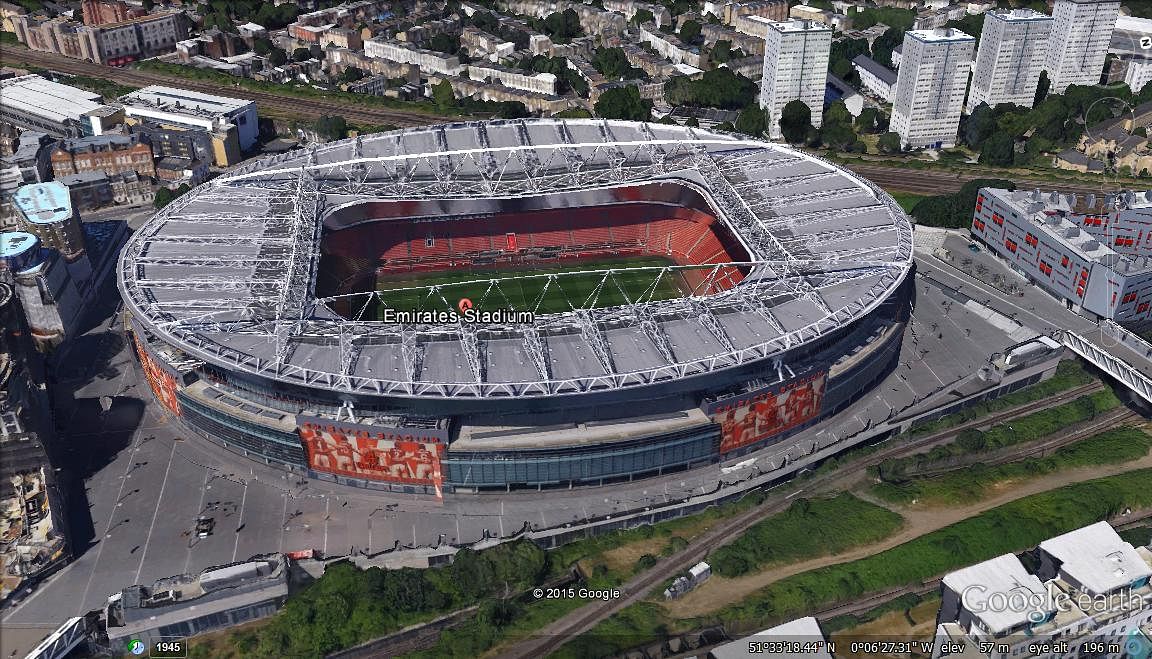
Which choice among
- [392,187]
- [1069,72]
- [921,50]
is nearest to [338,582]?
[392,187]

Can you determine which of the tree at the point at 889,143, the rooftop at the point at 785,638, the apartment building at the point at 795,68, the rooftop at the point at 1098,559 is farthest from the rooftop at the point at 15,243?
the tree at the point at 889,143

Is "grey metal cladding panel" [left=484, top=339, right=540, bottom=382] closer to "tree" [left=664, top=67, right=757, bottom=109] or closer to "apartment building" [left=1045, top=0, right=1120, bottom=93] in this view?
"tree" [left=664, top=67, right=757, bottom=109]

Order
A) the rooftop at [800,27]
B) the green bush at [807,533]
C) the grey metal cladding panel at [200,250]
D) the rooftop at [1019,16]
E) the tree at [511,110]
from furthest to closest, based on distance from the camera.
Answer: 1. the tree at [511,110]
2. the rooftop at [1019,16]
3. the rooftop at [800,27]
4. the grey metal cladding panel at [200,250]
5. the green bush at [807,533]

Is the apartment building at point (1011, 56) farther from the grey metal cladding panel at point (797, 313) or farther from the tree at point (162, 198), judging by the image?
the tree at point (162, 198)

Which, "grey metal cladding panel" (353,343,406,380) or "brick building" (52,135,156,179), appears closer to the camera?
"grey metal cladding panel" (353,343,406,380)

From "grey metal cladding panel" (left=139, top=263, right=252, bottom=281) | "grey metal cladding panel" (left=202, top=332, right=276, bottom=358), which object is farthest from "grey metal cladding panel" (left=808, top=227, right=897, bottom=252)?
"grey metal cladding panel" (left=139, top=263, right=252, bottom=281)

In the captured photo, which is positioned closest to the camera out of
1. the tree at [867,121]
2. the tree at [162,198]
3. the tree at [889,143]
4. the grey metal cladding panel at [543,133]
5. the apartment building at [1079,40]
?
the grey metal cladding panel at [543,133]

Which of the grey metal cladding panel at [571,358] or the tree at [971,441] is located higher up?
the grey metal cladding panel at [571,358]
